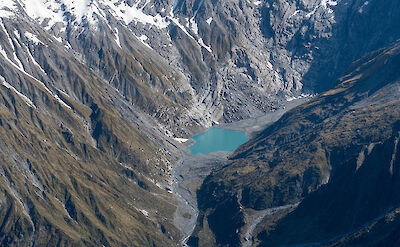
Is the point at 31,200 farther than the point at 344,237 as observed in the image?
Yes

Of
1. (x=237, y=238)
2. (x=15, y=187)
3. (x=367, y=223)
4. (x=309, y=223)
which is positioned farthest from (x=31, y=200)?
(x=367, y=223)

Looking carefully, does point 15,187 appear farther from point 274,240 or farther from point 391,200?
point 391,200

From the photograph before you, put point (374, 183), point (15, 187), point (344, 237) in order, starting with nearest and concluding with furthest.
Answer: 1. point (344, 237)
2. point (374, 183)
3. point (15, 187)

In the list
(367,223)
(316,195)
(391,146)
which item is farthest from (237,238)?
(391,146)

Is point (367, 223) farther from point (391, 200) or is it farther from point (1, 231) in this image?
point (1, 231)

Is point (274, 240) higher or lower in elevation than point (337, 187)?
lower

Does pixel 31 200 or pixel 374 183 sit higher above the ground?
pixel 374 183

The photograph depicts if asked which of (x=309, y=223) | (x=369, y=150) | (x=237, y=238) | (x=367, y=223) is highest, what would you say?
(x=369, y=150)

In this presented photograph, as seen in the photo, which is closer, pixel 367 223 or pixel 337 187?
pixel 367 223

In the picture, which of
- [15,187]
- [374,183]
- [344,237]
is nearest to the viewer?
[344,237]
